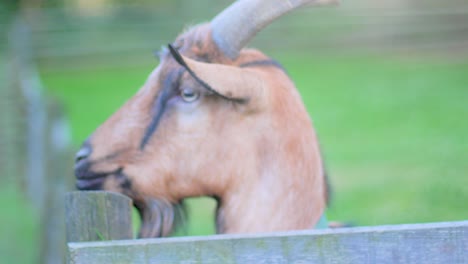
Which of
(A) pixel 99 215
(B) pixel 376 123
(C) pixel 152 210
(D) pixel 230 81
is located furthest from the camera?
(B) pixel 376 123

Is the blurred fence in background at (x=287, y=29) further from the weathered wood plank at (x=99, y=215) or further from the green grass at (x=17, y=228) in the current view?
the weathered wood plank at (x=99, y=215)

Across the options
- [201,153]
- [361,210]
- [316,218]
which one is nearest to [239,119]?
[201,153]

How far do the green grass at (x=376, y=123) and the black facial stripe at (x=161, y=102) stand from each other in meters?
0.66

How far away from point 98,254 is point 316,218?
1663 mm

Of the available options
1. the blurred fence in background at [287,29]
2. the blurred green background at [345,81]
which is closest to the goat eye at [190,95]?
the blurred green background at [345,81]

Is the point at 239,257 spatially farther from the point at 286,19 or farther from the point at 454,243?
the point at 286,19

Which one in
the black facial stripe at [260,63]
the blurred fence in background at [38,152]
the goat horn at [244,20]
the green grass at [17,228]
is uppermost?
the goat horn at [244,20]

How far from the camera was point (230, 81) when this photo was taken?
3740 millimetres

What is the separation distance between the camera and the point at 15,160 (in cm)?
991

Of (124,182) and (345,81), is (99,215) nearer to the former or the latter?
(124,182)

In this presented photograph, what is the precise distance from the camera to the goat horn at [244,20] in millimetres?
3869

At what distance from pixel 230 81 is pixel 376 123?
938 centimetres

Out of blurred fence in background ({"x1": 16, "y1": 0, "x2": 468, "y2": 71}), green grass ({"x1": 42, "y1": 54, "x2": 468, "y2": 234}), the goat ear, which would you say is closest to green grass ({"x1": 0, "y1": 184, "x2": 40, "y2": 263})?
green grass ({"x1": 42, "y1": 54, "x2": 468, "y2": 234})

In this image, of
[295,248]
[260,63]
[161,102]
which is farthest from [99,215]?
[260,63]
